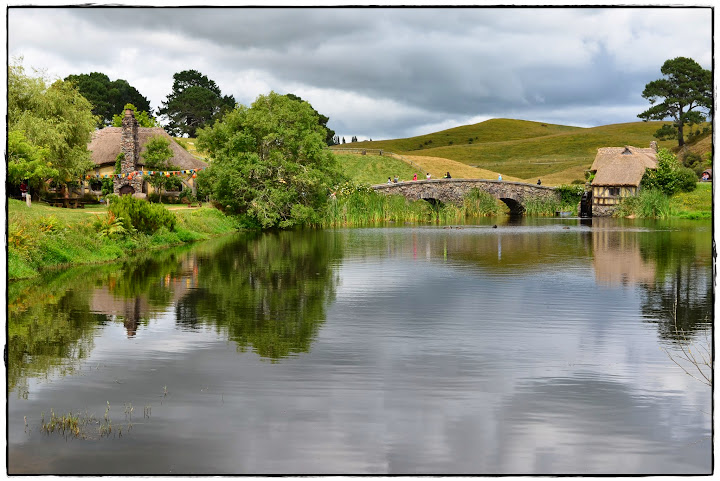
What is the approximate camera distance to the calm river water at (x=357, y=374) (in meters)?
9.11

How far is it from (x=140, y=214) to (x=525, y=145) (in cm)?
13076

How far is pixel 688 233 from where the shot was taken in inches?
2146

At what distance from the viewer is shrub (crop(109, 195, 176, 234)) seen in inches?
1515

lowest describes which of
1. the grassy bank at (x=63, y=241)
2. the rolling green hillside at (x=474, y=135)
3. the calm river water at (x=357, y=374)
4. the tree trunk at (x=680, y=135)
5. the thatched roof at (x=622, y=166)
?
the calm river water at (x=357, y=374)

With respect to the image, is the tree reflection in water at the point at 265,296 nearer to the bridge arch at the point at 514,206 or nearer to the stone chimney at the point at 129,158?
the stone chimney at the point at 129,158

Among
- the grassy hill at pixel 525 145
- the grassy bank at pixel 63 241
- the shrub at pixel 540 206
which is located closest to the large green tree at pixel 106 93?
the grassy hill at pixel 525 145

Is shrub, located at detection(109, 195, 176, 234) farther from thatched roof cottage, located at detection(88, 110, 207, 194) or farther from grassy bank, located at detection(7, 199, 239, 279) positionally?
thatched roof cottage, located at detection(88, 110, 207, 194)

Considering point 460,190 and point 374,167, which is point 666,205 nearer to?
point 460,190

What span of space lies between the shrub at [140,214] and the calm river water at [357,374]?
427 inches

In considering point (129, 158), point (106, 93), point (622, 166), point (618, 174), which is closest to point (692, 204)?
point (618, 174)

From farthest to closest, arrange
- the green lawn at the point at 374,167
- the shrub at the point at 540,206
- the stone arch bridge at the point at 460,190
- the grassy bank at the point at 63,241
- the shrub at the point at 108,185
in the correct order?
the green lawn at the point at 374,167, the shrub at the point at 540,206, the stone arch bridge at the point at 460,190, the shrub at the point at 108,185, the grassy bank at the point at 63,241

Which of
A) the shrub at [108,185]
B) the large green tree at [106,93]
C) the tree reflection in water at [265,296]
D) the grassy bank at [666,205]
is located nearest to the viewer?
the tree reflection in water at [265,296]

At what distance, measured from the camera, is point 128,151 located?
77.5 m

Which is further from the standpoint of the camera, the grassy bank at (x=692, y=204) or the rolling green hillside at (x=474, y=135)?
the rolling green hillside at (x=474, y=135)
